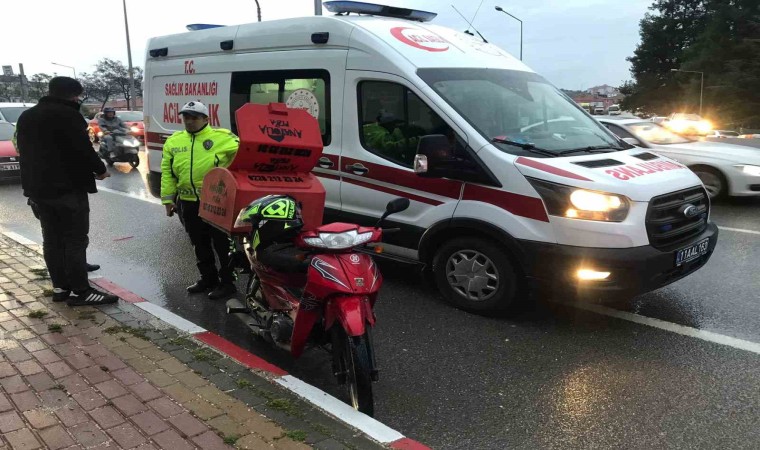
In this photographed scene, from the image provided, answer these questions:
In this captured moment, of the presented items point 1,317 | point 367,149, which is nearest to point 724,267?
point 367,149

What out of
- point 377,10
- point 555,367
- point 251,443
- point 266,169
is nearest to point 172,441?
point 251,443

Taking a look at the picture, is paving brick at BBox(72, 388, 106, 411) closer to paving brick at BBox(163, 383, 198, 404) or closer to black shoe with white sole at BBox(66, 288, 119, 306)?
paving brick at BBox(163, 383, 198, 404)

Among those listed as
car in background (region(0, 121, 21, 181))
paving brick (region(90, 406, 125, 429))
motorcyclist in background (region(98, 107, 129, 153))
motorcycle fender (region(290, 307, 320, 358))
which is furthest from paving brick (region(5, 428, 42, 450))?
motorcyclist in background (region(98, 107, 129, 153))

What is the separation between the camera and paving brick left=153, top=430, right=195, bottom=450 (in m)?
2.81

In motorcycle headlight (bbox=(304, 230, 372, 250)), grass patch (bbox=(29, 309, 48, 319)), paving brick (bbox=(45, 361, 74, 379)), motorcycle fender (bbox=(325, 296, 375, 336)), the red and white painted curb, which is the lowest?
the red and white painted curb

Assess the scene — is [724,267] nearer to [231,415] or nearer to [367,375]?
[367,375]

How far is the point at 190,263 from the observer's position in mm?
6527

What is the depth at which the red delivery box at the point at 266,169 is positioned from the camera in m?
4.36

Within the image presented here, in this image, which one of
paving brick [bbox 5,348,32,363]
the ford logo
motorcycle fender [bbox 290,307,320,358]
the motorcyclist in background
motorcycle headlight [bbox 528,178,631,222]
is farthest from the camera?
the motorcyclist in background

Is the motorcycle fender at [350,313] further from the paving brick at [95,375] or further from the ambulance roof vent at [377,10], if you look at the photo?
the ambulance roof vent at [377,10]

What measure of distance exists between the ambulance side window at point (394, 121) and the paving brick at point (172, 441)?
2969 millimetres

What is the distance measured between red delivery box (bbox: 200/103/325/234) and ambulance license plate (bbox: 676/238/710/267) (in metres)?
2.69

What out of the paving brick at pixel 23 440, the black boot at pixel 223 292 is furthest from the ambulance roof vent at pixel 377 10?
the paving brick at pixel 23 440

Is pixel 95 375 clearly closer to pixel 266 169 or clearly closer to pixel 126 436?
pixel 126 436
